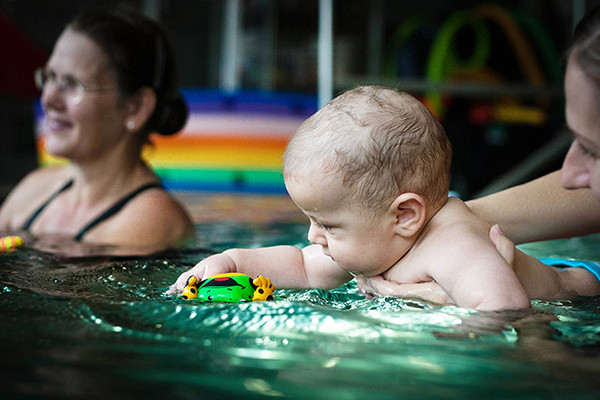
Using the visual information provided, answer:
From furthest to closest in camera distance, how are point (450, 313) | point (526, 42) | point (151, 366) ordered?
point (526, 42) < point (450, 313) < point (151, 366)

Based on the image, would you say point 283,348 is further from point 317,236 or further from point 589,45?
point 589,45

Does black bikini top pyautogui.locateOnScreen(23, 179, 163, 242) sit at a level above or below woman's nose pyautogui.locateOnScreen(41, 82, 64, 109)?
below

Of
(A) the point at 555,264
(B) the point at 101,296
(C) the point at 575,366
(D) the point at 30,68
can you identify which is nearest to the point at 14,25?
(D) the point at 30,68

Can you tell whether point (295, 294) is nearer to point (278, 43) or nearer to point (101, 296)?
point (101, 296)

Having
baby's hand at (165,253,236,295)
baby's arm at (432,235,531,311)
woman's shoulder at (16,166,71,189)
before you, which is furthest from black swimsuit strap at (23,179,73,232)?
baby's arm at (432,235,531,311)

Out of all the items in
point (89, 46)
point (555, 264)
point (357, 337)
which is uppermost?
point (89, 46)

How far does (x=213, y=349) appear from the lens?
1.20 meters

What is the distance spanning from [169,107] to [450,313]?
78.8 inches

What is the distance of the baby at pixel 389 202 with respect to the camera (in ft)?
5.14

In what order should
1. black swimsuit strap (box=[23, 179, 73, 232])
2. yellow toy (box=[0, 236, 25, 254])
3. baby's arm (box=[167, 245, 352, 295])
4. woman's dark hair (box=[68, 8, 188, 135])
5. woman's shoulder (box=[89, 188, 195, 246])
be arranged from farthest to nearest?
black swimsuit strap (box=[23, 179, 73, 232]) → woman's dark hair (box=[68, 8, 188, 135]) → woman's shoulder (box=[89, 188, 195, 246]) → yellow toy (box=[0, 236, 25, 254]) → baby's arm (box=[167, 245, 352, 295])

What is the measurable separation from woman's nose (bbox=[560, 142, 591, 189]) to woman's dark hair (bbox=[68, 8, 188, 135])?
1.98 meters

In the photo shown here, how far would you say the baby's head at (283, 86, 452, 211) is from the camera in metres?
1.57

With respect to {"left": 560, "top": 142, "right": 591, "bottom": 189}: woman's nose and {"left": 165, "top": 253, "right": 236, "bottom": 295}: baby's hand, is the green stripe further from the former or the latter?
{"left": 560, "top": 142, "right": 591, "bottom": 189}: woman's nose

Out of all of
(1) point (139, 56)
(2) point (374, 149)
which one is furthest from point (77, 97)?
(2) point (374, 149)
